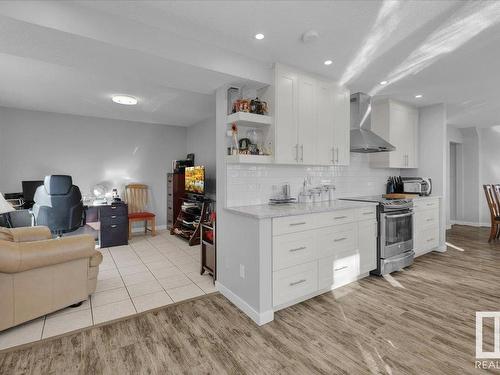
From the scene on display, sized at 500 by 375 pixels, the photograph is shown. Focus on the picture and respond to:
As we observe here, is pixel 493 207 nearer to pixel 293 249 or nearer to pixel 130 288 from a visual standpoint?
pixel 293 249

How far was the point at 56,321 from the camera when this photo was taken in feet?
7.32

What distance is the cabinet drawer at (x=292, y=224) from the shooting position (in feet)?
7.47

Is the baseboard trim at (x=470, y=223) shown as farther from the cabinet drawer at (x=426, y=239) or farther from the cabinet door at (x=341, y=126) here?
the cabinet door at (x=341, y=126)

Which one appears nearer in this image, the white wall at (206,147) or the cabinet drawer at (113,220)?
the cabinet drawer at (113,220)

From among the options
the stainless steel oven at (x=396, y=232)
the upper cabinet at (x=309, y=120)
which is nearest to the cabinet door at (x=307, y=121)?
the upper cabinet at (x=309, y=120)

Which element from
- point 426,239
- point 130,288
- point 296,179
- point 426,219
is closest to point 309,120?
point 296,179

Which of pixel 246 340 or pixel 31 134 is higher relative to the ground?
pixel 31 134

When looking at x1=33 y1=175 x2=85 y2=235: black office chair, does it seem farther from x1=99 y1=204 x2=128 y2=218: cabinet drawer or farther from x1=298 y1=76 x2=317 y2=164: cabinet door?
x1=298 y1=76 x2=317 y2=164: cabinet door

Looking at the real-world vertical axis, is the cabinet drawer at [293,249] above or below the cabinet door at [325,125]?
below

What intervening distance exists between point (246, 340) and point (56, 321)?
1701 mm

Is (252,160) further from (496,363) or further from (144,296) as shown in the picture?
(496,363)

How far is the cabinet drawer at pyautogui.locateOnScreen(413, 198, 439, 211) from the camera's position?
3740 millimetres

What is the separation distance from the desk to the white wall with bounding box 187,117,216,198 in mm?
1708

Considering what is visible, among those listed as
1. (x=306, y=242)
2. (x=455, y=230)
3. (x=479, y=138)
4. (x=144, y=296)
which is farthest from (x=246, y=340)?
(x=479, y=138)
